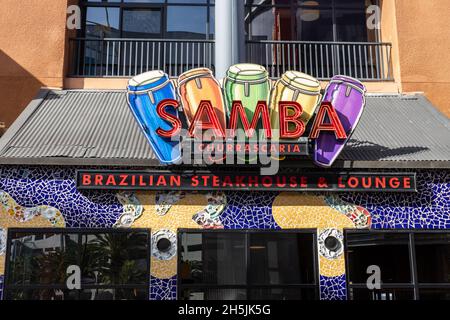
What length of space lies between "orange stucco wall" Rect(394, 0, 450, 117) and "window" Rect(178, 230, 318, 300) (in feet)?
A: 17.0

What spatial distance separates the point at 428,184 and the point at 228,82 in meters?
4.13

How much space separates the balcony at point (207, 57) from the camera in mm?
13422

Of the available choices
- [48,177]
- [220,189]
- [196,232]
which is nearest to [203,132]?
[220,189]

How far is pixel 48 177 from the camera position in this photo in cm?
972

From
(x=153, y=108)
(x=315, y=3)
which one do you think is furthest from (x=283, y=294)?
(x=315, y=3)

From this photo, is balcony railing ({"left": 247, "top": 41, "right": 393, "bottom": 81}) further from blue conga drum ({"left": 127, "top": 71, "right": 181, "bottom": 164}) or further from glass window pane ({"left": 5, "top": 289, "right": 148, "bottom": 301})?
glass window pane ({"left": 5, "top": 289, "right": 148, "bottom": 301})

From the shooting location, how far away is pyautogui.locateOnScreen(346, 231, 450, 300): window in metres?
9.72

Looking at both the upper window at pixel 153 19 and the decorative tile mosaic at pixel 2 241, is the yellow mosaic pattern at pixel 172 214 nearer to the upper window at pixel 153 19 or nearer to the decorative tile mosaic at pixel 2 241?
the decorative tile mosaic at pixel 2 241

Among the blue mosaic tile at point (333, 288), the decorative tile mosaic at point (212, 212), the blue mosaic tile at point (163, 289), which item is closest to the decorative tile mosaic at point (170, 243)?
the blue mosaic tile at point (163, 289)

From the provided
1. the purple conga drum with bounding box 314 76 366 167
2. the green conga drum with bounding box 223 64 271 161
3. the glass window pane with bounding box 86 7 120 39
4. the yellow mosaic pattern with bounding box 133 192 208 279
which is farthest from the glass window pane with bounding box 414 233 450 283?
the glass window pane with bounding box 86 7 120 39

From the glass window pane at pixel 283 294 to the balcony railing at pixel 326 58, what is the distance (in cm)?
573

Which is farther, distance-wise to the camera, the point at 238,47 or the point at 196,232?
the point at 238,47

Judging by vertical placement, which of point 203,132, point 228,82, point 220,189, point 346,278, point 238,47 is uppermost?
point 238,47

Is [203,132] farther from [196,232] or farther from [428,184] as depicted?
[428,184]
